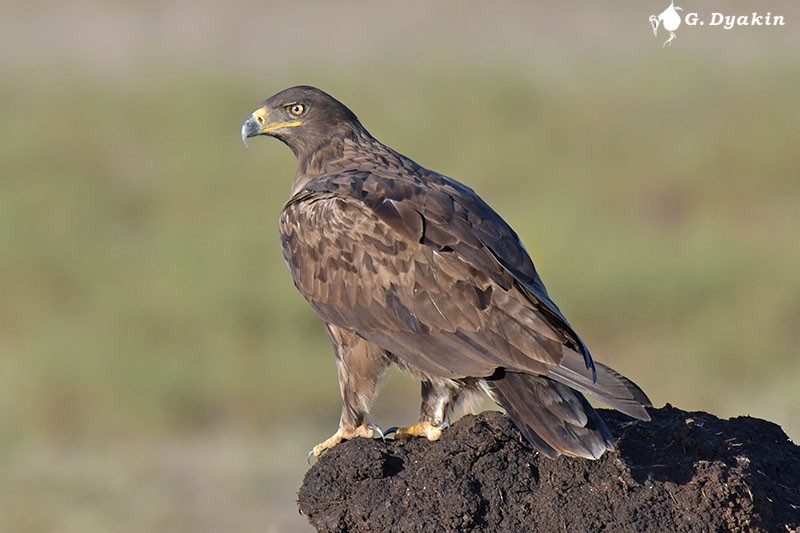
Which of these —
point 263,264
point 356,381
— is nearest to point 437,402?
point 356,381

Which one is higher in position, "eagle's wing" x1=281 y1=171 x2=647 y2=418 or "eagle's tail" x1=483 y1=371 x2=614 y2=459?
"eagle's wing" x1=281 y1=171 x2=647 y2=418

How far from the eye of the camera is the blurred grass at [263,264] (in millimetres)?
14633

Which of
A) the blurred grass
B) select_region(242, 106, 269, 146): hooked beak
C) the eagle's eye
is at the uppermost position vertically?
the blurred grass

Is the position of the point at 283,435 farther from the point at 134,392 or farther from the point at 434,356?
the point at 434,356

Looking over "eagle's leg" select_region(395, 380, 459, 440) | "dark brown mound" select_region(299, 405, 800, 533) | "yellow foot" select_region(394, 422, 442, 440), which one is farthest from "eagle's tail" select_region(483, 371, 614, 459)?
"eagle's leg" select_region(395, 380, 459, 440)

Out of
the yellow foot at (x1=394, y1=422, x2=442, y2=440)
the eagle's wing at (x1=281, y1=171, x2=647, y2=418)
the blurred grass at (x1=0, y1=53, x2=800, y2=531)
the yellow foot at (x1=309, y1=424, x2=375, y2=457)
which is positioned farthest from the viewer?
the blurred grass at (x1=0, y1=53, x2=800, y2=531)

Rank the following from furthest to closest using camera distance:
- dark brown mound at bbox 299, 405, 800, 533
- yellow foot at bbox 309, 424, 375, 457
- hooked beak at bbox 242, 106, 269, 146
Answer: hooked beak at bbox 242, 106, 269, 146 < yellow foot at bbox 309, 424, 375, 457 < dark brown mound at bbox 299, 405, 800, 533

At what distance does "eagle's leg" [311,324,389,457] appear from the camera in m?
6.78

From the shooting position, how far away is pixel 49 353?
52.6ft

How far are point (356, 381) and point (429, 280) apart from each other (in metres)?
0.66

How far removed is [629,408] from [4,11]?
1261 inches

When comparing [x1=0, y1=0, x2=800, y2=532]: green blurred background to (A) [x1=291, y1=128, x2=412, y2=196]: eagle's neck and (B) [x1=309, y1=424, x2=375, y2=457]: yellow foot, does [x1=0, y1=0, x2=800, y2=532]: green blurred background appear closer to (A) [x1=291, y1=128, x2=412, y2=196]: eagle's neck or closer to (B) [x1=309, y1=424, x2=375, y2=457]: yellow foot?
(A) [x1=291, y1=128, x2=412, y2=196]: eagle's neck

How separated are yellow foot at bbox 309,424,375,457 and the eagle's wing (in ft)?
1.19

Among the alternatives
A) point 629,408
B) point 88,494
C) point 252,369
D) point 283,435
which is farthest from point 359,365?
point 252,369
